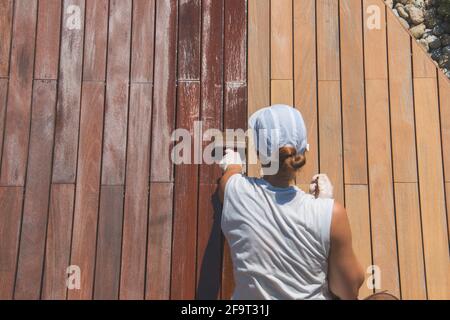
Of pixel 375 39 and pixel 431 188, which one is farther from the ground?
pixel 375 39

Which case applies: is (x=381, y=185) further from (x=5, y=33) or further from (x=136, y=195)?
A: (x=5, y=33)

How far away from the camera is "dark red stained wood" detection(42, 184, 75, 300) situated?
2529 millimetres

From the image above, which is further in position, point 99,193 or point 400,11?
point 400,11

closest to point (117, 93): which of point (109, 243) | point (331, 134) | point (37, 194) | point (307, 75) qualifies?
point (37, 194)

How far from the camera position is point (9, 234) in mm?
2582

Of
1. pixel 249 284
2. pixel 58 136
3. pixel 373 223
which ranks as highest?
pixel 58 136

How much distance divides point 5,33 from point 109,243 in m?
1.26

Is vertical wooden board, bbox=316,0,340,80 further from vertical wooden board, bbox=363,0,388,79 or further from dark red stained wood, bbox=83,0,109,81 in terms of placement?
dark red stained wood, bbox=83,0,109,81

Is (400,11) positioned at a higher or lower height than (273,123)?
higher

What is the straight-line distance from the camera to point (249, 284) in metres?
1.82

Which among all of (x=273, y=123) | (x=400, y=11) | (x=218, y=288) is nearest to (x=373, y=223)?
(x=218, y=288)
